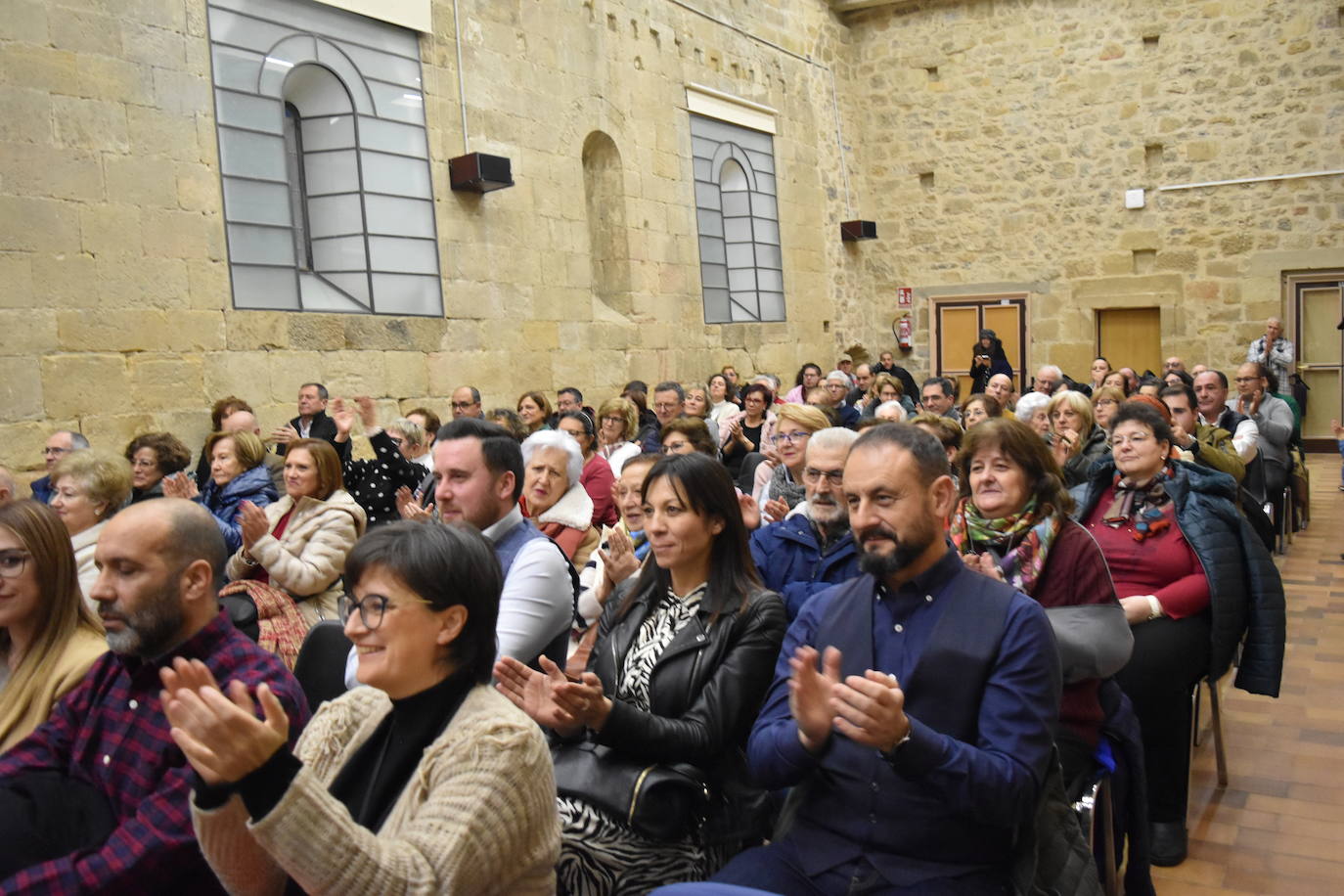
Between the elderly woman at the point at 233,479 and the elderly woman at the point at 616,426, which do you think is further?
the elderly woman at the point at 616,426

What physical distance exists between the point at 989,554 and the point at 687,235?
9.60 m

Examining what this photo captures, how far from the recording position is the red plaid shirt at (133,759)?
1.89 m

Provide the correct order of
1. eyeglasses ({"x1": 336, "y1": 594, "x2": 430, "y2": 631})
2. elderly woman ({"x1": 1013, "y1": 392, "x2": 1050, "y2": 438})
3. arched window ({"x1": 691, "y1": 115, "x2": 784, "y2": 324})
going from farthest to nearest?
arched window ({"x1": 691, "y1": 115, "x2": 784, "y2": 324}) → elderly woman ({"x1": 1013, "y1": 392, "x2": 1050, "y2": 438}) → eyeglasses ({"x1": 336, "y1": 594, "x2": 430, "y2": 631})

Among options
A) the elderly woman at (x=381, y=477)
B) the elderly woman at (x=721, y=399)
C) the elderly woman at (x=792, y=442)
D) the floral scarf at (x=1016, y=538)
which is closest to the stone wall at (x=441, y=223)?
the elderly woman at (x=721, y=399)

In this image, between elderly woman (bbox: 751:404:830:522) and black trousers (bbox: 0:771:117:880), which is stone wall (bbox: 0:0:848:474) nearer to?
elderly woman (bbox: 751:404:830:522)

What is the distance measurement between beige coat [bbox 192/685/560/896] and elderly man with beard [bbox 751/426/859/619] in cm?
147

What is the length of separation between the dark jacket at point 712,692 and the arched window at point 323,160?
245 inches

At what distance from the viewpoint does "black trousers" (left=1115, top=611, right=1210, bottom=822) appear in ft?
10.9

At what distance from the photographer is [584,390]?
10484mm

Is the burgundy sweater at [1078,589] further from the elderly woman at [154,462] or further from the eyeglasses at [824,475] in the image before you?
the elderly woman at [154,462]

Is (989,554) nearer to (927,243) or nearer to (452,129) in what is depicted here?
(452,129)

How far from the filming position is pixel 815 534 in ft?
11.0

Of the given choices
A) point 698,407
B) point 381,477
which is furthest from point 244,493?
point 698,407

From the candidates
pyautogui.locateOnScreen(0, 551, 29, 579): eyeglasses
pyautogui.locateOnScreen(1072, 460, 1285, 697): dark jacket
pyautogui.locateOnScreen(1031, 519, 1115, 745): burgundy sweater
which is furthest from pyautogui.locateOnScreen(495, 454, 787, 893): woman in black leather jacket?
pyautogui.locateOnScreen(1072, 460, 1285, 697): dark jacket
